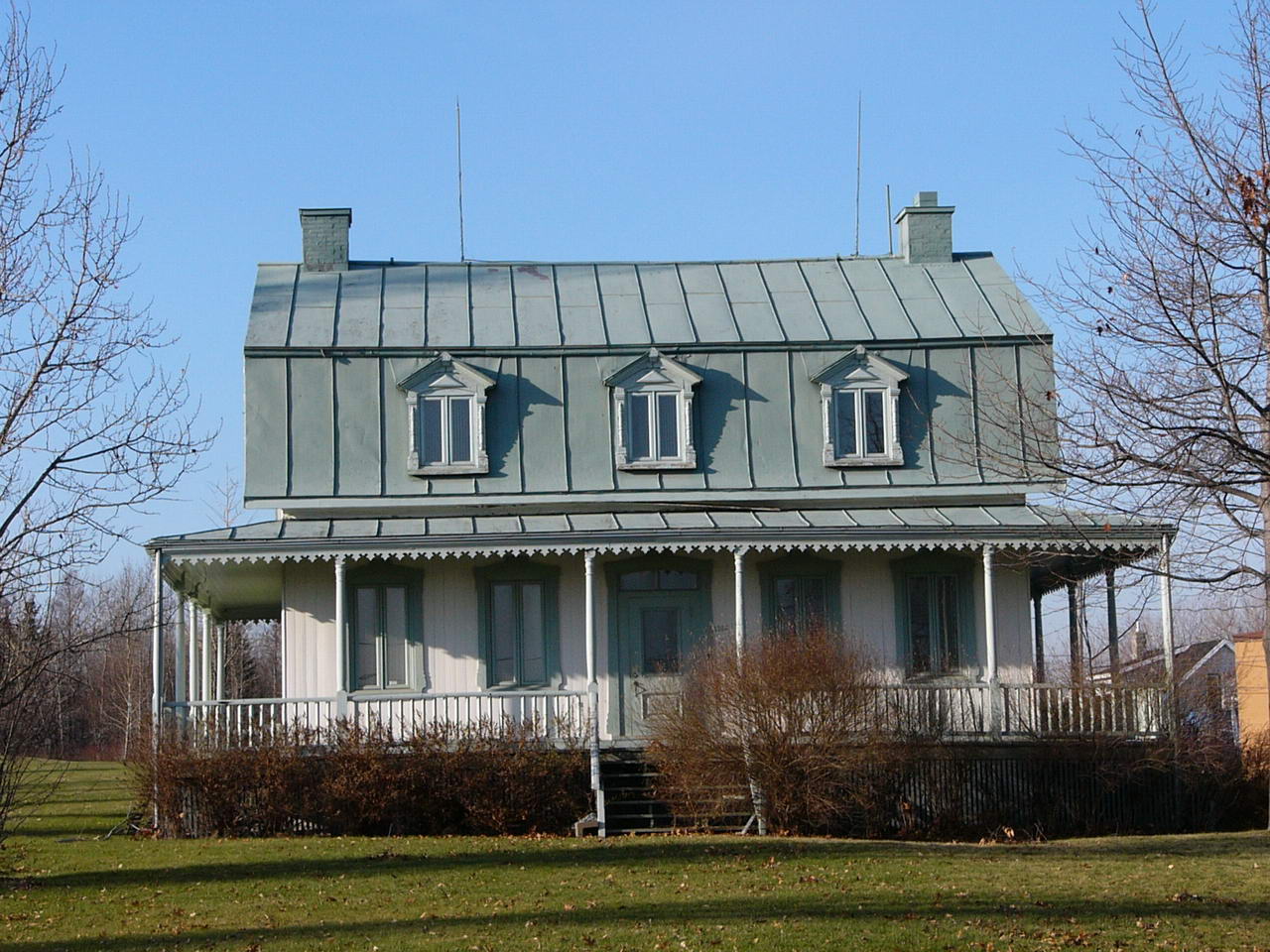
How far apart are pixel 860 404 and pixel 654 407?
121 inches

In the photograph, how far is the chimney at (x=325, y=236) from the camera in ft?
87.8

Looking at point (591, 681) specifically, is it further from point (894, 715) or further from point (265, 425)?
point (265, 425)

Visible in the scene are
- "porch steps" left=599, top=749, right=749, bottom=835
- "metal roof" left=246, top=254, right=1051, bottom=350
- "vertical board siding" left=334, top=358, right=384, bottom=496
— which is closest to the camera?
"porch steps" left=599, top=749, right=749, bottom=835

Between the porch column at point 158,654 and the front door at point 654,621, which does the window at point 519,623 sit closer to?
the front door at point 654,621

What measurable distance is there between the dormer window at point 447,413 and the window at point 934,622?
6.42 metres

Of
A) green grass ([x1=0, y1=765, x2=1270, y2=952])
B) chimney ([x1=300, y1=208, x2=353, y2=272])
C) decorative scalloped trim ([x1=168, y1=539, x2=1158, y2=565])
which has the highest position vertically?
chimney ([x1=300, y1=208, x2=353, y2=272])

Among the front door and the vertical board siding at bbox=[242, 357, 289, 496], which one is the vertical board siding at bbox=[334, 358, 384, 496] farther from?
the front door

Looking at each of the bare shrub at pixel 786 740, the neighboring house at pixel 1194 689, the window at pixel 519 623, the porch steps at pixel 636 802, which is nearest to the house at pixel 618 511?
the window at pixel 519 623

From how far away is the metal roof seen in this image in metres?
24.7

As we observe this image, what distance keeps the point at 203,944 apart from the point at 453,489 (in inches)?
458

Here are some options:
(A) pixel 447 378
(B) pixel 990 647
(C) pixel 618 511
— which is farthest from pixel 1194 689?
(A) pixel 447 378

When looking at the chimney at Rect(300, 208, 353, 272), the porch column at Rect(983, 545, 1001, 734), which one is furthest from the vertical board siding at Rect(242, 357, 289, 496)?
Result: the porch column at Rect(983, 545, 1001, 734)

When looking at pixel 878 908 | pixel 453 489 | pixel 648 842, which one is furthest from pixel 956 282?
pixel 878 908

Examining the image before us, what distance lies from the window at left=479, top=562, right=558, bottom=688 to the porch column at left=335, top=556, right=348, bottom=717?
80.5 inches
